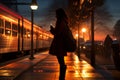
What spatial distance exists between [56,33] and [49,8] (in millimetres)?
56194

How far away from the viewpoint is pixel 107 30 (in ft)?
276

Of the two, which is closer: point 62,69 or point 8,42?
point 62,69

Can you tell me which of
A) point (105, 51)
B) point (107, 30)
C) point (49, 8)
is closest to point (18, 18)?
point (105, 51)

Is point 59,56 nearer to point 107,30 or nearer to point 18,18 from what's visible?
point 18,18

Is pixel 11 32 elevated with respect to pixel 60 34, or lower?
elevated

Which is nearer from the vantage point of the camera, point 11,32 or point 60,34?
point 60,34

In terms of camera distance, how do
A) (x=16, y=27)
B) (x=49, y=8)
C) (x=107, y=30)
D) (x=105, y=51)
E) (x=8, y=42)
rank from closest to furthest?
(x=8, y=42), (x=16, y=27), (x=105, y=51), (x=49, y=8), (x=107, y=30)

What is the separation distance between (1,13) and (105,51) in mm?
21451

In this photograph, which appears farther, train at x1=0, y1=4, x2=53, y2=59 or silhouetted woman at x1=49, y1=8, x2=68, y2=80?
train at x1=0, y1=4, x2=53, y2=59

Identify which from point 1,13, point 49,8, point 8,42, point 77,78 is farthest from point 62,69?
point 49,8

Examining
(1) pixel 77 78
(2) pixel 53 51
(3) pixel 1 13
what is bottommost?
(1) pixel 77 78

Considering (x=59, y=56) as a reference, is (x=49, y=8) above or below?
above

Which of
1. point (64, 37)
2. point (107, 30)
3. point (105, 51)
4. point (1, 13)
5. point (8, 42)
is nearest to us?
point (64, 37)

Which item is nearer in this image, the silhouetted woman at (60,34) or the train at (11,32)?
the silhouetted woman at (60,34)
